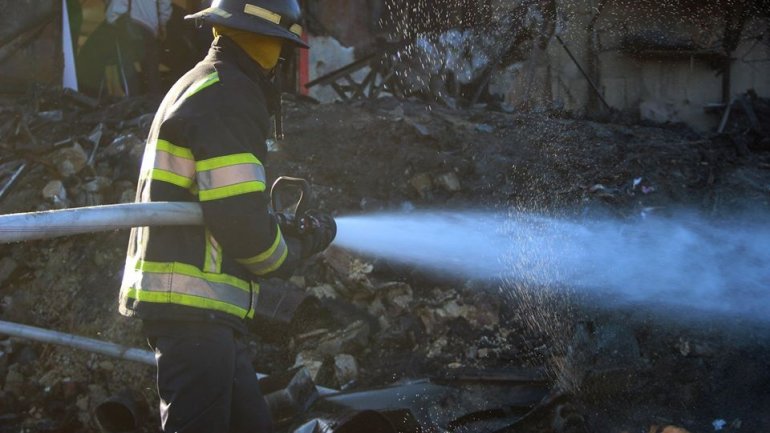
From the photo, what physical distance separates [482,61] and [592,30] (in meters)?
2.64

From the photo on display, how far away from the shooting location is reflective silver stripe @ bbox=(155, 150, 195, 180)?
2.65m

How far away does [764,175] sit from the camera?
766 cm

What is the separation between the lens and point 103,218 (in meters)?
2.56

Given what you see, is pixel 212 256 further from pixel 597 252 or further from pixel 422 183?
pixel 422 183

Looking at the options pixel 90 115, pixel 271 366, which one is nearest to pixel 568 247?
pixel 271 366

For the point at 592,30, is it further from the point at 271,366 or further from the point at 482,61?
the point at 271,366

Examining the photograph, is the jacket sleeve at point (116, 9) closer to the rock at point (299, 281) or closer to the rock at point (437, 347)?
the rock at point (299, 281)

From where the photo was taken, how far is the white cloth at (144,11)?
9.32 meters

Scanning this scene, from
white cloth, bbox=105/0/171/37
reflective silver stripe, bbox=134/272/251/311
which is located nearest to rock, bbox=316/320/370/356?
reflective silver stripe, bbox=134/272/251/311

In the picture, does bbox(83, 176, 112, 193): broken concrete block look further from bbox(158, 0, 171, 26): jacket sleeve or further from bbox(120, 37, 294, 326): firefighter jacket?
bbox(120, 37, 294, 326): firefighter jacket

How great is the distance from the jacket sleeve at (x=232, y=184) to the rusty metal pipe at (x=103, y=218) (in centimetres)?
9

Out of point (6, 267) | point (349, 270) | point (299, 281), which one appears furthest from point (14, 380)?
point (349, 270)

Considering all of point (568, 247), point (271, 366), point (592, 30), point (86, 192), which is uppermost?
point (592, 30)

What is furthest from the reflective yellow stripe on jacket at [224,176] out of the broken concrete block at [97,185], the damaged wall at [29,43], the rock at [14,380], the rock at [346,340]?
the damaged wall at [29,43]
